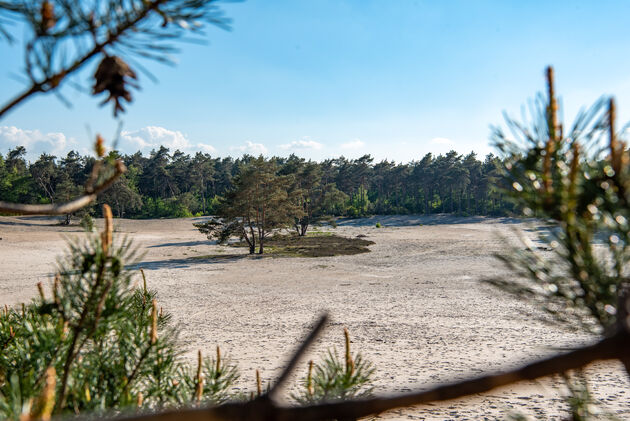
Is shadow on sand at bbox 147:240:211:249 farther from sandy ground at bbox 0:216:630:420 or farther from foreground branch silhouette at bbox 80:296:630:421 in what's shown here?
foreground branch silhouette at bbox 80:296:630:421

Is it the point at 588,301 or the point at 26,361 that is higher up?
the point at 588,301

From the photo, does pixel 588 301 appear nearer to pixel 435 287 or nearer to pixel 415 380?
pixel 415 380

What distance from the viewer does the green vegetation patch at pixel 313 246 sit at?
1108 inches

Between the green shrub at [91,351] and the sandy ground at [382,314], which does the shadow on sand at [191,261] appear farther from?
the green shrub at [91,351]

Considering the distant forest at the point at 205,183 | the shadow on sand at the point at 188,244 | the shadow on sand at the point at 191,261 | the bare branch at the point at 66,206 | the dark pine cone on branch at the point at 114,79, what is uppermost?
the distant forest at the point at 205,183

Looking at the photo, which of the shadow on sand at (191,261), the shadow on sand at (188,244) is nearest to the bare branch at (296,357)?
the shadow on sand at (191,261)

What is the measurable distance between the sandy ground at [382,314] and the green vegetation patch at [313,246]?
243 cm

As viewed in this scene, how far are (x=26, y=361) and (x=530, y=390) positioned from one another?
23.7 feet

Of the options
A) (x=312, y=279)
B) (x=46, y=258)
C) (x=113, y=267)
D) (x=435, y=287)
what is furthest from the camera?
(x=46, y=258)

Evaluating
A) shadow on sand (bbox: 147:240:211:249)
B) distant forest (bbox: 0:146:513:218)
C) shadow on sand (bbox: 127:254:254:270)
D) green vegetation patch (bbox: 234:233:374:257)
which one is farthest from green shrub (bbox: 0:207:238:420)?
distant forest (bbox: 0:146:513:218)

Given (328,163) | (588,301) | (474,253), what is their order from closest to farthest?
(588,301), (474,253), (328,163)

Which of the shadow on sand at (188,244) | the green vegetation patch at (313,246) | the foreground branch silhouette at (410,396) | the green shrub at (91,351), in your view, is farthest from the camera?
the shadow on sand at (188,244)

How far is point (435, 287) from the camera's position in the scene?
16078 millimetres

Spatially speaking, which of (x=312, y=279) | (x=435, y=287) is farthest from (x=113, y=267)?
(x=312, y=279)
